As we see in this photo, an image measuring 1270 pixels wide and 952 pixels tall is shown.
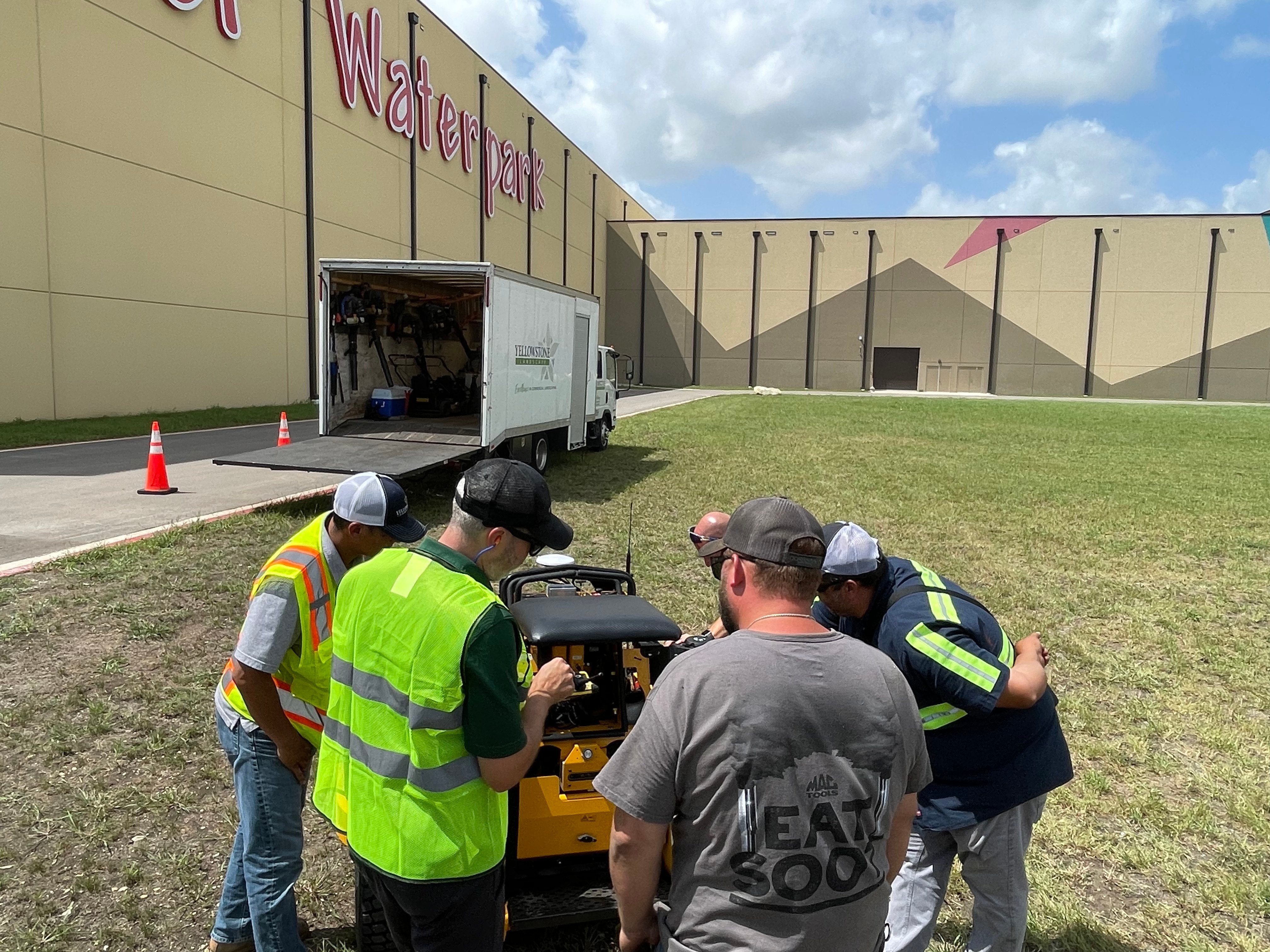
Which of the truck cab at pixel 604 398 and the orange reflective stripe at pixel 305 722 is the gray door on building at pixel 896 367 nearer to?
the truck cab at pixel 604 398

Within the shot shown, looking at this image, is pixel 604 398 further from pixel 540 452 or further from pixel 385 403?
pixel 385 403

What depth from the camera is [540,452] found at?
47.3 ft

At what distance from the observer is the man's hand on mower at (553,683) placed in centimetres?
231

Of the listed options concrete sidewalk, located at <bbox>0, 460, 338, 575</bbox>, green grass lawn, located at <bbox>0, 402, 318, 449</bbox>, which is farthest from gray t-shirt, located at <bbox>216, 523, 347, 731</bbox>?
green grass lawn, located at <bbox>0, 402, 318, 449</bbox>

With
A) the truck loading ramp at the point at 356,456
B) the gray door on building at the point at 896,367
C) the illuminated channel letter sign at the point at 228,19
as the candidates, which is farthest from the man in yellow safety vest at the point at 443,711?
the gray door on building at the point at 896,367

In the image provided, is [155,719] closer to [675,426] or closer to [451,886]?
[451,886]

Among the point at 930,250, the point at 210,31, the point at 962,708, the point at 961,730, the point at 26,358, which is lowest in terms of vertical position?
the point at 961,730

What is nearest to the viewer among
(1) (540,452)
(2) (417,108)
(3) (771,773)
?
(3) (771,773)

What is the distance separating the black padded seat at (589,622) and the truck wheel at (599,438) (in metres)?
14.0

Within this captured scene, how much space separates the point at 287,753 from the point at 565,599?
116 centimetres

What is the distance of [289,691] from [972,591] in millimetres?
6961

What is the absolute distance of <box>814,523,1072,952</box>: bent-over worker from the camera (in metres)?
2.55

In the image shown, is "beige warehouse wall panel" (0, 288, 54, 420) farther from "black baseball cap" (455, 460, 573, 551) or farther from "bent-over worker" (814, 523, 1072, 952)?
"bent-over worker" (814, 523, 1072, 952)

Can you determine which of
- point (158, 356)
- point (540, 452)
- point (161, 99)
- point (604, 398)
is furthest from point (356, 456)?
point (161, 99)
